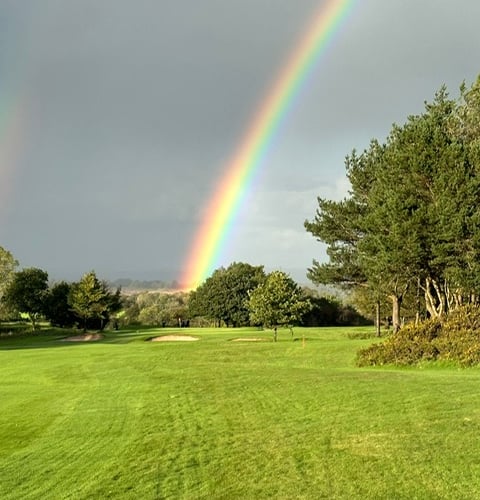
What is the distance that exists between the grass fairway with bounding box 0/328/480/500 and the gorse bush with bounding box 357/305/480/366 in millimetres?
5354

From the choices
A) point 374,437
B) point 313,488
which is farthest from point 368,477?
point 374,437

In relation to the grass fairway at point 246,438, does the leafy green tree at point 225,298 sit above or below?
above

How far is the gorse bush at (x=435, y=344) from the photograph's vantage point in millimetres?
20047

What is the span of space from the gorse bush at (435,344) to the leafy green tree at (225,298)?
66.7 metres

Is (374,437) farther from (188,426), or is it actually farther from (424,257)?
(424,257)

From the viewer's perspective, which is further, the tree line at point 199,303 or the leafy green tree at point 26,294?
the leafy green tree at point 26,294

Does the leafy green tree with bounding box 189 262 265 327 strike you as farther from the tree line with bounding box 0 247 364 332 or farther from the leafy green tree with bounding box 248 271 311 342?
the leafy green tree with bounding box 248 271 311 342

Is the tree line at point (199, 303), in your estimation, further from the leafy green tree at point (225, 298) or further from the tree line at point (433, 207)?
the tree line at point (433, 207)

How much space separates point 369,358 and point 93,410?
41.6 ft

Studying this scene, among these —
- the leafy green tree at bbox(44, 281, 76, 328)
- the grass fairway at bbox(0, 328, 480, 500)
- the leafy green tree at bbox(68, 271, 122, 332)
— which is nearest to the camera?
the grass fairway at bbox(0, 328, 480, 500)

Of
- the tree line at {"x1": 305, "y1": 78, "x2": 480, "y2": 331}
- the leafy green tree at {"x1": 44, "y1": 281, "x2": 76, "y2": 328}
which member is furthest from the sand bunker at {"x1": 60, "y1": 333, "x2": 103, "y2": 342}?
the tree line at {"x1": 305, "y1": 78, "x2": 480, "y2": 331}

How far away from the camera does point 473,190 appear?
27438 millimetres

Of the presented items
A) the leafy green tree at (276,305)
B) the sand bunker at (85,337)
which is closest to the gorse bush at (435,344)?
the leafy green tree at (276,305)

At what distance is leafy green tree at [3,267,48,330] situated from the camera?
237 feet
